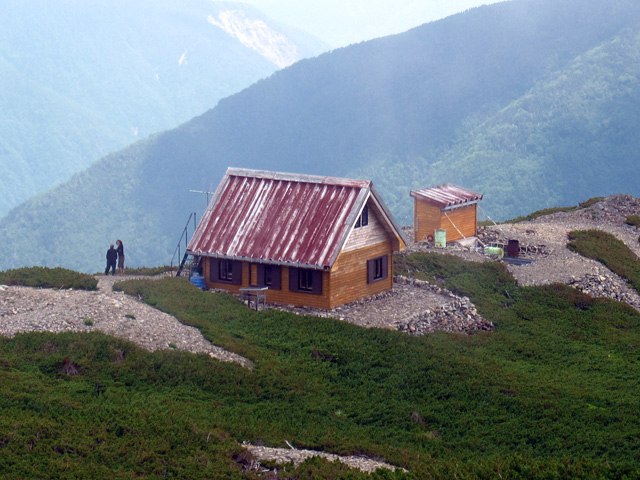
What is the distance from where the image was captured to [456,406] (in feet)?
83.5

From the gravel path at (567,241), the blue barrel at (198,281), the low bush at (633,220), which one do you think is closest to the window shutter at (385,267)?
the gravel path at (567,241)

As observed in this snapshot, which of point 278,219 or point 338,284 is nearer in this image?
point 338,284

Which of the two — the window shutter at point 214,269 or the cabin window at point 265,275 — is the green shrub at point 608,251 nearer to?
the cabin window at point 265,275

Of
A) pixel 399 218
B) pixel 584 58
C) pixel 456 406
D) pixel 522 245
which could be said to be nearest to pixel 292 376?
pixel 456 406

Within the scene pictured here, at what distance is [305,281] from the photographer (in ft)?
117

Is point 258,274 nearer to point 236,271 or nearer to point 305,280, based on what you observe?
point 236,271

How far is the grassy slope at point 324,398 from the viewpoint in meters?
18.8

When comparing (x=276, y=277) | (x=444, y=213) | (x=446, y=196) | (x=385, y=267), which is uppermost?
(x=446, y=196)

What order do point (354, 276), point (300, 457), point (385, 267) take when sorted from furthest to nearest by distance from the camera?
point (385, 267), point (354, 276), point (300, 457)

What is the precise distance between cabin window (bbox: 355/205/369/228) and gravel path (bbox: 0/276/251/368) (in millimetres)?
10162

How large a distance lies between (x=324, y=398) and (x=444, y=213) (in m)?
27.8

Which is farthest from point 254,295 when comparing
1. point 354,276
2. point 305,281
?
point 354,276

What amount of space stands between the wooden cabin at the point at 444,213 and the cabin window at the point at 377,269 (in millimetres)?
13159

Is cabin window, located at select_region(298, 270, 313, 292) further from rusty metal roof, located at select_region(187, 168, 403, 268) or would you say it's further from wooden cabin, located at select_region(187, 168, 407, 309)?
rusty metal roof, located at select_region(187, 168, 403, 268)
